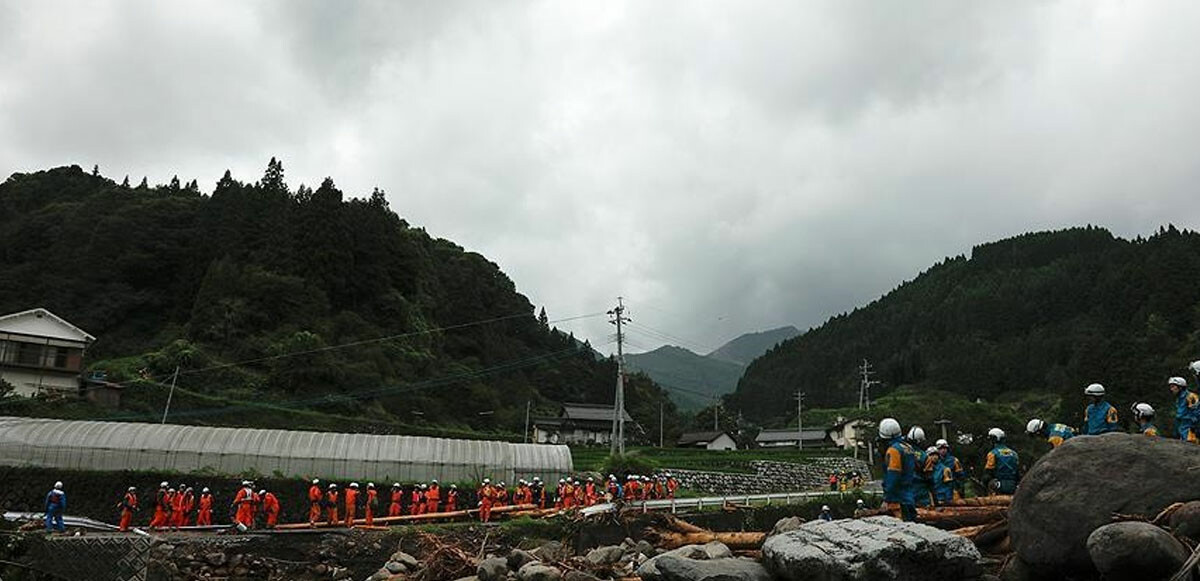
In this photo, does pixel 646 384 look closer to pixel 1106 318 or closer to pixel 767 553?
pixel 1106 318

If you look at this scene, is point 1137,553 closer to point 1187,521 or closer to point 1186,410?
point 1187,521

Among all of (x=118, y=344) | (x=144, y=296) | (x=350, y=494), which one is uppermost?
(x=144, y=296)

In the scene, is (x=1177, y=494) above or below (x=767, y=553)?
above

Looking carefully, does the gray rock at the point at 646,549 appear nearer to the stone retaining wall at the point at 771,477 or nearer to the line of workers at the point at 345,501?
the line of workers at the point at 345,501

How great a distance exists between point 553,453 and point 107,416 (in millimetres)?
25231

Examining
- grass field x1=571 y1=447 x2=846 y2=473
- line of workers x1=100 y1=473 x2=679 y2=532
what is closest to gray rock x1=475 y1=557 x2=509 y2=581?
line of workers x1=100 y1=473 x2=679 y2=532

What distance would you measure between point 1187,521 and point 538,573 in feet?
27.8

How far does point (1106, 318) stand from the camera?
343ft

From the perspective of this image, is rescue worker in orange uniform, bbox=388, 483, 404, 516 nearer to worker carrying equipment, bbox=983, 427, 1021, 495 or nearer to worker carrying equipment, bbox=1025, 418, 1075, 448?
worker carrying equipment, bbox=983, 427, 1021, 495

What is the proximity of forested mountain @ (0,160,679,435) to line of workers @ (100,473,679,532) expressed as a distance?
18.4m

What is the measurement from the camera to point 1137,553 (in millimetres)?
8508

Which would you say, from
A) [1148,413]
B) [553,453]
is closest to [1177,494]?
[1148,413]

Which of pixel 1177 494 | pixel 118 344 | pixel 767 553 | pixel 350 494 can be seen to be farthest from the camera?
pixel 118 344

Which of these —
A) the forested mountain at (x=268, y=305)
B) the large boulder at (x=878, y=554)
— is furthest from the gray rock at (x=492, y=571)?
the forested mountain at (x=268, y=305)
